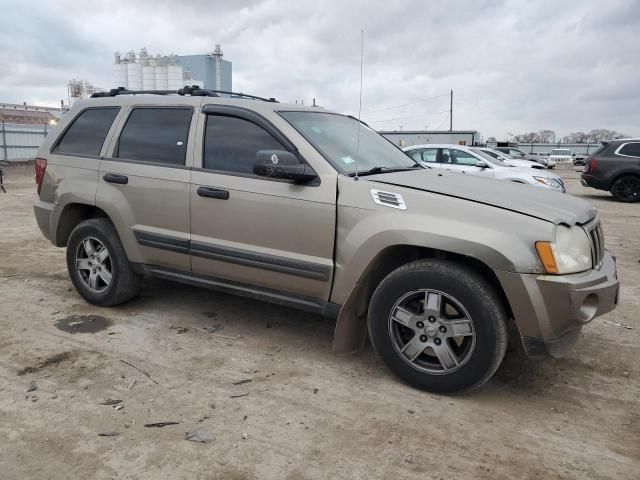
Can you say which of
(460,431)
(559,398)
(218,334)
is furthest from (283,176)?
(559,398)

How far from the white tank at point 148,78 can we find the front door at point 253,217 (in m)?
21.2

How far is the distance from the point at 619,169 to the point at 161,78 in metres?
18.2

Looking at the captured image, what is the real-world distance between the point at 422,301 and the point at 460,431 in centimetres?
75

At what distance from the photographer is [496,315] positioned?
2904 millimetres

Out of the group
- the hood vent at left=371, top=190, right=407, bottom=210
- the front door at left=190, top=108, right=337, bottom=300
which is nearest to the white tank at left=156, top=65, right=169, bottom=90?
the front door at left=190, top=108, right=337, bottom=300

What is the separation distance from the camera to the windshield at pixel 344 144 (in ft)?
11.8

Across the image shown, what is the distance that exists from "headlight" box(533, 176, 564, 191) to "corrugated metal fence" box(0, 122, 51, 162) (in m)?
22.2

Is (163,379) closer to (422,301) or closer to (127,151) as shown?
(422,301)

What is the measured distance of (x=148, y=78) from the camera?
2536 cm

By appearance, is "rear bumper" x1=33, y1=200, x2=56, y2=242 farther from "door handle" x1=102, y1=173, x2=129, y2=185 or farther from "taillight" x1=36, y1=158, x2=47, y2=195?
"door handle" x1=102, y1=173, x2=129, y2=185

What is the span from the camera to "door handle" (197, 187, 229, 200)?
371cm

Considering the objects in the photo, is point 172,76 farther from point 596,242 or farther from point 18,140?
point 596,242

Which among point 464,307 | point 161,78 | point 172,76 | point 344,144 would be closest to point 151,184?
point 344,144

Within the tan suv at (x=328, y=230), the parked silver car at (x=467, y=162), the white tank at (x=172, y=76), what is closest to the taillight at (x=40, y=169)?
the tan suv at (x=328, y=230)
